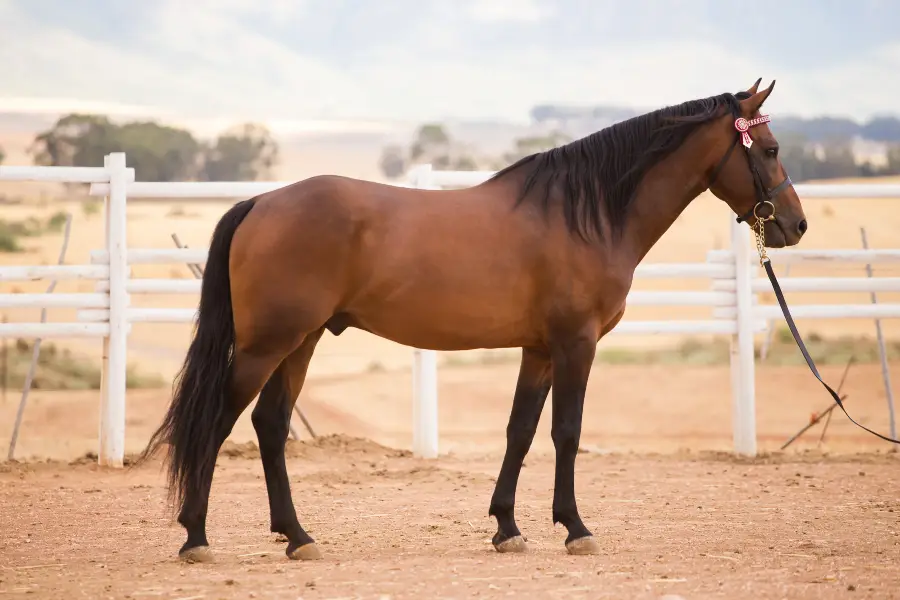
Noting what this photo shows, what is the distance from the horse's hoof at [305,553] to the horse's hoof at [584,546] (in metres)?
1.20

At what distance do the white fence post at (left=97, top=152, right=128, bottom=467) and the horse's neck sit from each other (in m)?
4.20

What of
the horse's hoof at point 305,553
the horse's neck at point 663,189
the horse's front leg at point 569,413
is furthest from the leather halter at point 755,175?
the horse's hoof at point 305,553

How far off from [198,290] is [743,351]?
443 cm

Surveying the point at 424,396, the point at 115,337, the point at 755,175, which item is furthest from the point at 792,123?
the point at 755,175

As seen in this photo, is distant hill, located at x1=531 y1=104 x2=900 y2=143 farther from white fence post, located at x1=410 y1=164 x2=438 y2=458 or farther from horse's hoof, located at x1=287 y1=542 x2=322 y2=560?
horse's hoof, located at x1=287 y1=542 x2=322 y2=560

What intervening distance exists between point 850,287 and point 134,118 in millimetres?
44214

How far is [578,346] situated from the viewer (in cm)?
486

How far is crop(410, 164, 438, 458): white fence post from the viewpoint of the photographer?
8133 mm

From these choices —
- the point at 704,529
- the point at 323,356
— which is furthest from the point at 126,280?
the point at 323,356

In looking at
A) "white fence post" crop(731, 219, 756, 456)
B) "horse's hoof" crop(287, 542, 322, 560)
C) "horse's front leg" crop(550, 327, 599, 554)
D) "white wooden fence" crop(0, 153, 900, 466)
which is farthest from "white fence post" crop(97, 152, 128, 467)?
"white fence post" crop(731, 219, 756, 456)

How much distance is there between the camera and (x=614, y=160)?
5164mm

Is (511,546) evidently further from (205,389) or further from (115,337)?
(115,337)

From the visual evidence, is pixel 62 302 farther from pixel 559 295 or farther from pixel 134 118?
pixel 134 118

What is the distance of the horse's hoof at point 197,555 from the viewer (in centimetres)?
465
